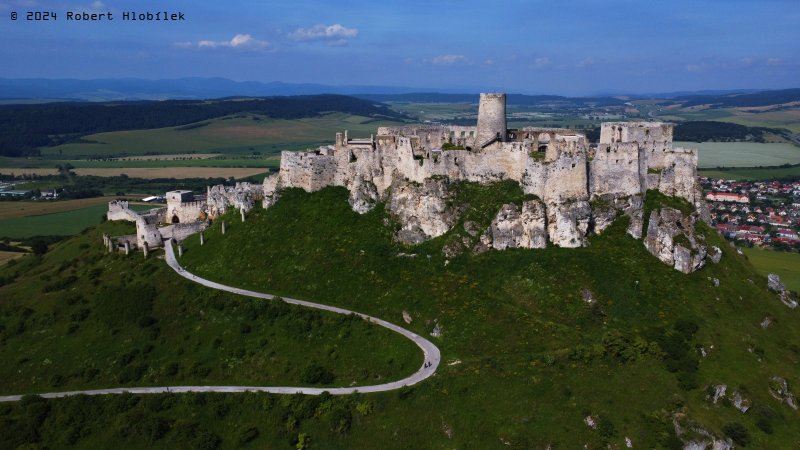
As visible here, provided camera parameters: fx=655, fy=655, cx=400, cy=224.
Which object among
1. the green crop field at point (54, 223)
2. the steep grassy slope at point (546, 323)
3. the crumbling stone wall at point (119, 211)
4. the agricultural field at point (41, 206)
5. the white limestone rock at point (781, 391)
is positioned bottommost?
the green crop field at point (54, 223)

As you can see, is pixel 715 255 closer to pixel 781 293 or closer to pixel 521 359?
pixel 781 293

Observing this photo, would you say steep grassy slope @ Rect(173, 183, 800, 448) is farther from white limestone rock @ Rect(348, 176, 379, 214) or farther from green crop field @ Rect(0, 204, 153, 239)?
green crop field @ Rect(0, 204, 153, 239)

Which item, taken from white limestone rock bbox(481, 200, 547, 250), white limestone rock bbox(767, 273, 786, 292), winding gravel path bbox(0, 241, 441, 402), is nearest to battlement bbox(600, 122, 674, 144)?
white limestone rock bbox(481, 200, 547, 250)

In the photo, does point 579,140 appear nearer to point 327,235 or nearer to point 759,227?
point 327,235

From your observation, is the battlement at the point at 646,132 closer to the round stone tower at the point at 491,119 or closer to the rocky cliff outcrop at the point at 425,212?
the round stone tower at the point at 491,119

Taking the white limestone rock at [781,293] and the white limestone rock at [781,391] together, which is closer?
the white limestone rock at [781,391]

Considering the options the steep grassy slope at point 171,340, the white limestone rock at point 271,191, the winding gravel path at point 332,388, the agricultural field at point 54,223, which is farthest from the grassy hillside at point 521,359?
the agricultural field at point 54,223
